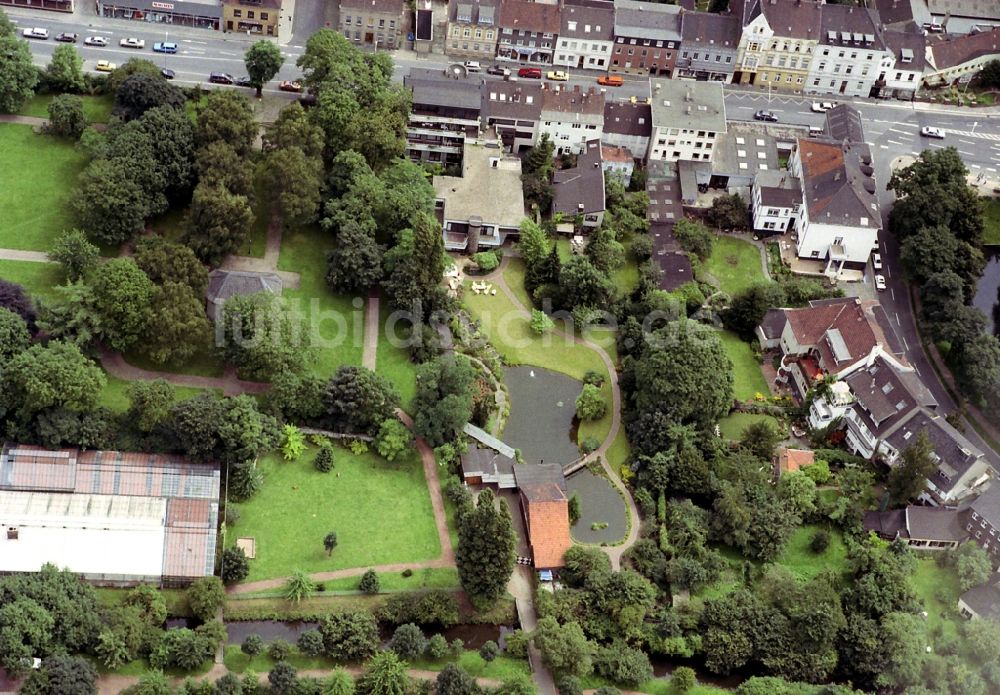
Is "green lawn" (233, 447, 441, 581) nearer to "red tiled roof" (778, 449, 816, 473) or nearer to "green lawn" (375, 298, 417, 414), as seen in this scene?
"green lawn" (375, 298, 417, 414)

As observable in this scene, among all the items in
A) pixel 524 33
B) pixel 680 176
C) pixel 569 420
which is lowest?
pixel 569 420

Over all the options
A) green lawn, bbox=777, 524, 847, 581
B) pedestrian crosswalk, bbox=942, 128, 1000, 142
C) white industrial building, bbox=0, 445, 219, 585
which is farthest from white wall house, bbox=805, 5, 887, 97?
white industrial building, bbox=0, 445, 219, 585

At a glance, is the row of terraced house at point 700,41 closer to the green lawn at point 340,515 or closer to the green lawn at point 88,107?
the green lawn at point 88,107

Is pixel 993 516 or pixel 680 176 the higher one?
pixel 680 176

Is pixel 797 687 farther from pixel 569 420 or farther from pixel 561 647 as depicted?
pixel 569 420

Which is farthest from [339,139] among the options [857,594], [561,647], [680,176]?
[857,594]

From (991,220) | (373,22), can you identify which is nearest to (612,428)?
(991,220)

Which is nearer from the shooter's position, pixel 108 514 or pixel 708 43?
pixel 108 514

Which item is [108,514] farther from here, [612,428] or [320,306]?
[612,428]
